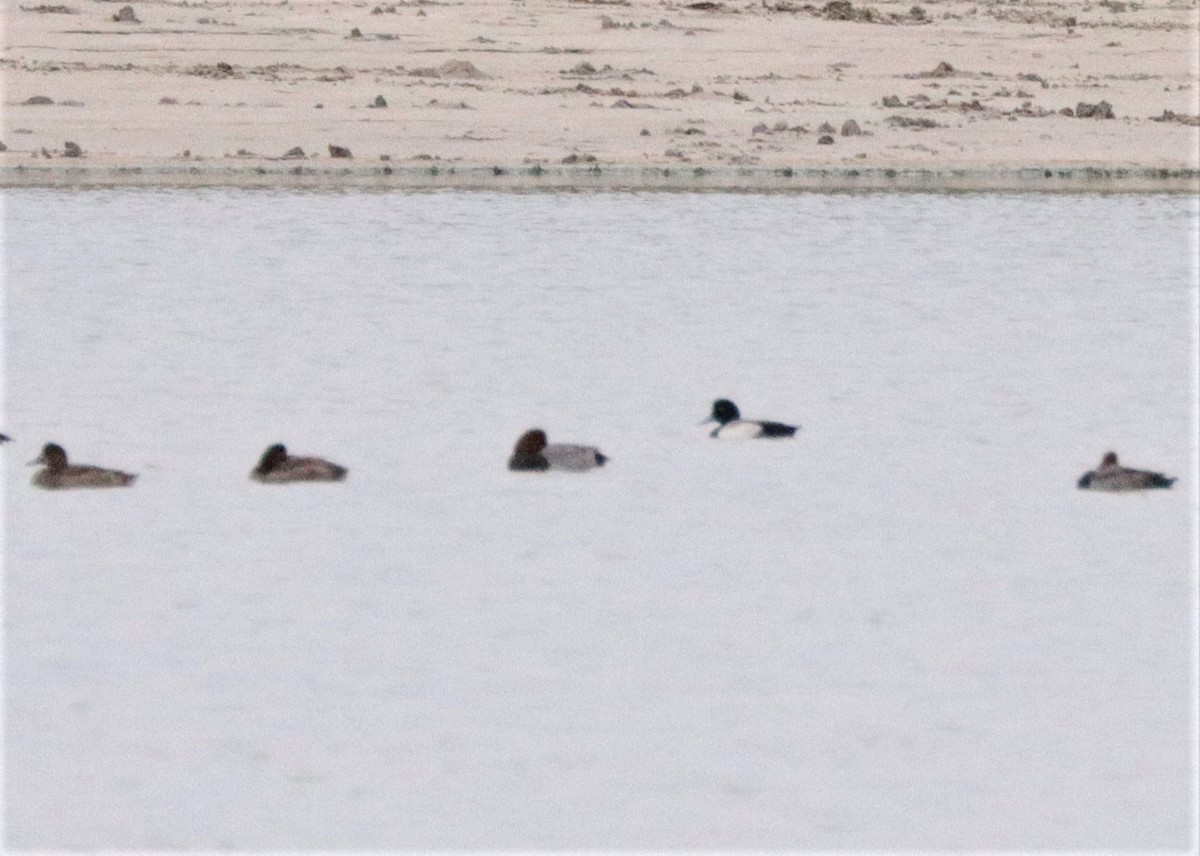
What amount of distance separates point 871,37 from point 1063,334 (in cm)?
1562

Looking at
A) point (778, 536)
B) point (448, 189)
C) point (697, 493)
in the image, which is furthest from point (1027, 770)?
point (448, 189)

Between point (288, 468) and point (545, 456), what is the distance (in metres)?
1.07

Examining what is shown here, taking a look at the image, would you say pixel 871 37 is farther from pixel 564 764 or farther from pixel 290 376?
pixel 564 764

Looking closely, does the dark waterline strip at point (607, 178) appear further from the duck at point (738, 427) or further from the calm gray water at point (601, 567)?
the duck at point (738, 427)

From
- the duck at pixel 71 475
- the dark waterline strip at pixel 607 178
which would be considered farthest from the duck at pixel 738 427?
the dark waterline strip at pixel 607 178

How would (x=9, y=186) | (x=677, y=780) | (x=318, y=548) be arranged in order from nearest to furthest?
1. (x=677, y=780)
2. (x=318, y=548)
3. (x=9, y=186)

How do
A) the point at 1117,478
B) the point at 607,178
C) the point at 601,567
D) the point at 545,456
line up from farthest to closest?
the point at 607,178, the point at 545,456, the point at 1117,478, the point at 601,567

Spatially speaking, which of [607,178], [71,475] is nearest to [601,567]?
[71,475]

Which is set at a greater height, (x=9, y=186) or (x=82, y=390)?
(x=9, y=186)

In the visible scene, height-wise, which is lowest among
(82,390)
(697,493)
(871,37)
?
(697,493)

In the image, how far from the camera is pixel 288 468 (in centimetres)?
1034

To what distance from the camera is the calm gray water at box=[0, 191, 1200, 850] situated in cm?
627

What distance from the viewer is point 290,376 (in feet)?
44.7

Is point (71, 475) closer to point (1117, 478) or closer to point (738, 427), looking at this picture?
point (738, 427)
